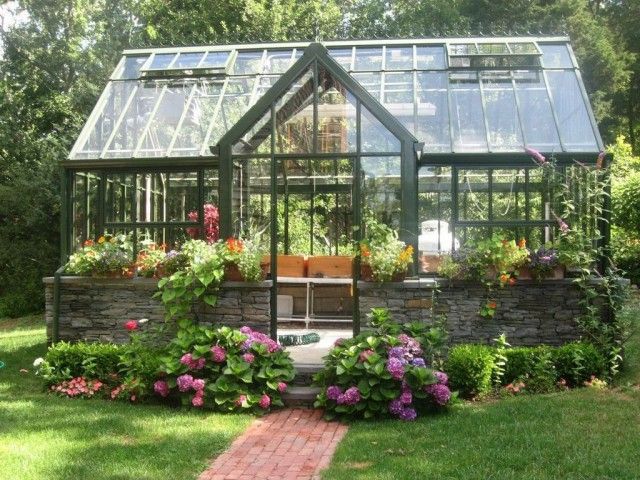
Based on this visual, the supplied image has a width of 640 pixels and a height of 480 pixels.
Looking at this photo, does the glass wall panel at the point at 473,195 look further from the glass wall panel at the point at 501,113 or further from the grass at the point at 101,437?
the grass at the point at 101,437

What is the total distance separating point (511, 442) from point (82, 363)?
4896mm

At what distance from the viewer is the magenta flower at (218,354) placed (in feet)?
24.4

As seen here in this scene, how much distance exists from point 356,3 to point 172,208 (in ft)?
57.3

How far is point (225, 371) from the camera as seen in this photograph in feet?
23.9

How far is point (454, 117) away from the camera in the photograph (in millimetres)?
9508

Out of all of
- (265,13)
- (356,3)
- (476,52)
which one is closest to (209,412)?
(476,52)

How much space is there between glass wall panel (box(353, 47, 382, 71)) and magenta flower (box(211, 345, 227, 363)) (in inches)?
215

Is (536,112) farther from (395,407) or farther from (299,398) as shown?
→ (299,398)

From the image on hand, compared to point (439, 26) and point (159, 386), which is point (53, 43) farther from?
point (159, 386)

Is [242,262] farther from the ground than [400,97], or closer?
closer

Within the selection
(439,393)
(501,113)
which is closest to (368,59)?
(501,113)

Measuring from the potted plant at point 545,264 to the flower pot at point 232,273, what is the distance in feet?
11.2

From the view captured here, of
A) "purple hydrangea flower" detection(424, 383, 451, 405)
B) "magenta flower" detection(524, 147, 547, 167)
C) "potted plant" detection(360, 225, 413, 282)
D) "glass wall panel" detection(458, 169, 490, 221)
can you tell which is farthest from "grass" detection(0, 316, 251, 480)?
"magenta flower" detection(524, 147, 547, 167)

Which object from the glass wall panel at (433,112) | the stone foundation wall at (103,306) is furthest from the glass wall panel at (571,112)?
the stone foundation wall at (103,306)
